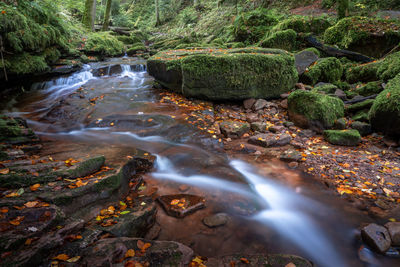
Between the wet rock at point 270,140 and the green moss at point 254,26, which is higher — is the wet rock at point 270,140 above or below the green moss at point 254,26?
below

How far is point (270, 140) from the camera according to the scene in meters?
5.20

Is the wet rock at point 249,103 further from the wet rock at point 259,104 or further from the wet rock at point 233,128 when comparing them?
the wet rock at point 233,128

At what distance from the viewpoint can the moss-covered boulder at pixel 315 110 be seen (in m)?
5.82

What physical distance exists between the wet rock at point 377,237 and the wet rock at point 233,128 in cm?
337

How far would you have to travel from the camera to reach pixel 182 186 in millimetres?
3805

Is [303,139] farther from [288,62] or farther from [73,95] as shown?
[73,95]

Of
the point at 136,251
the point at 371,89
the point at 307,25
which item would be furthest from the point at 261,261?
the point at 307,25

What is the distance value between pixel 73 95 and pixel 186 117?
14.9ft

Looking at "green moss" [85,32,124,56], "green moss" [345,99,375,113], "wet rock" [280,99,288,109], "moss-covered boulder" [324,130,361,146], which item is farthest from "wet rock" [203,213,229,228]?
"green moss" [85,32,124,56]

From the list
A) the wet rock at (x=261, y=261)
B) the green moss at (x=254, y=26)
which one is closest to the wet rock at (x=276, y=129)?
the wet rock at (x=261, y=261)

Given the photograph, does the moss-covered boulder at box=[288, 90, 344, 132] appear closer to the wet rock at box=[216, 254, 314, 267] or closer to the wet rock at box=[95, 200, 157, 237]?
the wet rock at box=[216, 254, 314, 267]

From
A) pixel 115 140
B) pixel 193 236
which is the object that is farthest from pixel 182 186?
pixel 115 140

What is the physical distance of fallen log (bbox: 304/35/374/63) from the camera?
9.31 metres

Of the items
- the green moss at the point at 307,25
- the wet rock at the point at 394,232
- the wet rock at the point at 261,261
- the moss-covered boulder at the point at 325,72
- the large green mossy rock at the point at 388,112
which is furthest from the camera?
the green moss at the point at 307,25
